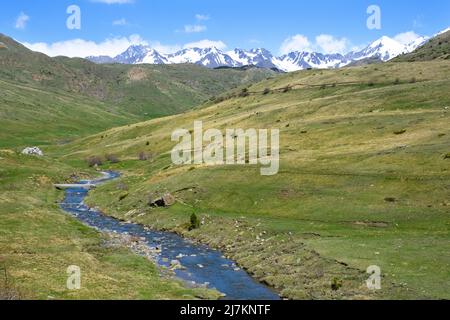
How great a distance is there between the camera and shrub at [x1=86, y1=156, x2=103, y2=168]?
164 m

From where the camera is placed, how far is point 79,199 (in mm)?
104875

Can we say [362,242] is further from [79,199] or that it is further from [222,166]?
[79,199]

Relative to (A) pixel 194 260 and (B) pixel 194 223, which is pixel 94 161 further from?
(A) pixel 194 260

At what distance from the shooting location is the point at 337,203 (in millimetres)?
67438

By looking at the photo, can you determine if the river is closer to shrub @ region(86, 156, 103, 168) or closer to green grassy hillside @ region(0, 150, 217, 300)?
green grassy hillside @ region(0, 150, 217, 300)

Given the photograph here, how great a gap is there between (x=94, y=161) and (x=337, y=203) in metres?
114

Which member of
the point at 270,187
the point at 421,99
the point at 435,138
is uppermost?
the point at 421,99

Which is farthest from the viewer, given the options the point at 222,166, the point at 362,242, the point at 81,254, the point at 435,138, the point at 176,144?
the point at 176,144

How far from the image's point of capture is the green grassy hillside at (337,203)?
44938 mm

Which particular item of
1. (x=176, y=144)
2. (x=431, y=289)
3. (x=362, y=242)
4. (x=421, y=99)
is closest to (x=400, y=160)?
(x=362, y=242)

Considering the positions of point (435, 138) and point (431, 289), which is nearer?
point (431, 289)

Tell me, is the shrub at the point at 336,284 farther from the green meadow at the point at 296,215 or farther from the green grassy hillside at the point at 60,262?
the green grassy hillside at the point at 60,262

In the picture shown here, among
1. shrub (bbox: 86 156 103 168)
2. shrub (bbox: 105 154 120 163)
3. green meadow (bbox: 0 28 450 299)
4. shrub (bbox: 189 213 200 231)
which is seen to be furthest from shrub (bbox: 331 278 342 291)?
shrub (bbox: 86 156 103 168)
